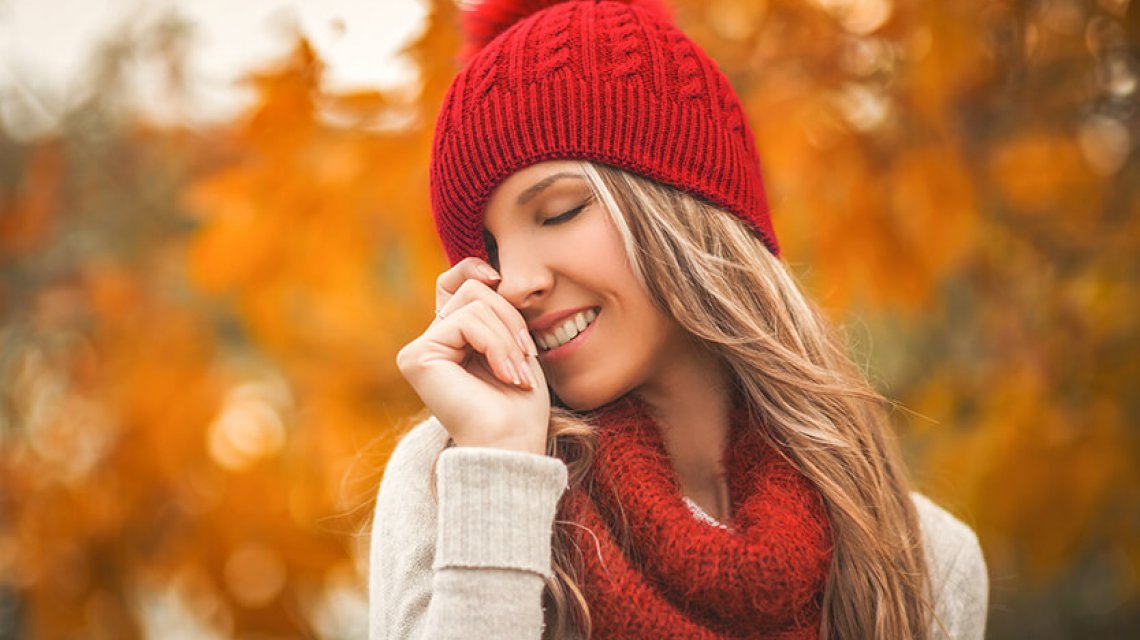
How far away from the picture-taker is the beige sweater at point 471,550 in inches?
64.0

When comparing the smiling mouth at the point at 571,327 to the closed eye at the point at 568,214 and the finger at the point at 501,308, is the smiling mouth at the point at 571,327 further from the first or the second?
the closed eye at the point at 568,214

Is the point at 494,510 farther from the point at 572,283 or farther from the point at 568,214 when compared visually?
the point at 568,214

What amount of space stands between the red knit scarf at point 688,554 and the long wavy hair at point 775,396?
0.04m

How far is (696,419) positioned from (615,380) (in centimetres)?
33

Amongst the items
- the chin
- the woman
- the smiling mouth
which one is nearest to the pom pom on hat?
the woman

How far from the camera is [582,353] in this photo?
6.16 feet

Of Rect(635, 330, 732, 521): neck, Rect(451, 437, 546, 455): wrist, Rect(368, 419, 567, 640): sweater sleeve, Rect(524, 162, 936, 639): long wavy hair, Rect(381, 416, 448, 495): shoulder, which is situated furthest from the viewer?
Rect(635, 330, 732, 521): neck

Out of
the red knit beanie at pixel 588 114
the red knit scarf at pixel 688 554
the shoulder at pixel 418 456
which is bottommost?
the shoulder at pixel 418 456

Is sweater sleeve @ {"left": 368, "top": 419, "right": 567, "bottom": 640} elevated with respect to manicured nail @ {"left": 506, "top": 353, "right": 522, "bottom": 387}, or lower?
lower

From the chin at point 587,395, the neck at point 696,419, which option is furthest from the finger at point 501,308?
the neck at point 696,419

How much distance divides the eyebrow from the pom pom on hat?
459 mm

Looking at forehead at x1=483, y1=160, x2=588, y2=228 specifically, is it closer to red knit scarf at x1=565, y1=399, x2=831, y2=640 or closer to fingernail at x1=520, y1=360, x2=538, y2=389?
fingernail at x1=520, y1=360, x2=538, y2=389

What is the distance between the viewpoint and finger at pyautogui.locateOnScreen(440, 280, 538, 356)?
185 cm

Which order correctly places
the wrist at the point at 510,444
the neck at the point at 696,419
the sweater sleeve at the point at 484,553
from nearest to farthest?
the sweater sleeve at the point at 484,553
the wrist at the point at 510,444
the neck at the point at 696,419
